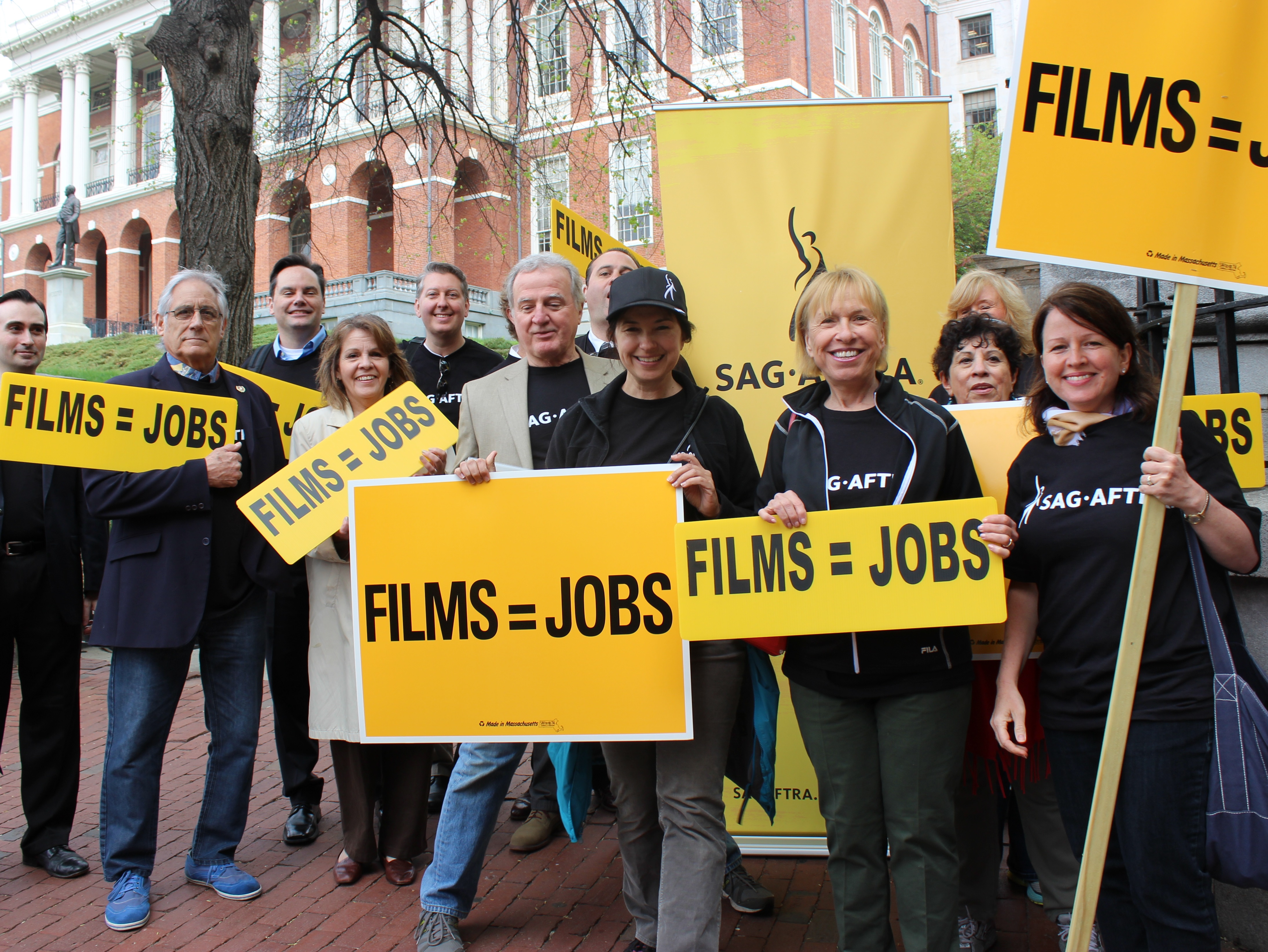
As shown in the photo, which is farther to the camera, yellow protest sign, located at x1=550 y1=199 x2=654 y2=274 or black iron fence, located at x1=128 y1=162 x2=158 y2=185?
black iron fence, located at x1=128 y1=162 x2=158 y2=185

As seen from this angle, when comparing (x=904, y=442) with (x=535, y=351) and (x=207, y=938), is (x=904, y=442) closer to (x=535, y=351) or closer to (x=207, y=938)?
(x=535, y=351)

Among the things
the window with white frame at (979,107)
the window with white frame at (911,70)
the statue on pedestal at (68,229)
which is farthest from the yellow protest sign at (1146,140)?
the window with white frame at (979,107)

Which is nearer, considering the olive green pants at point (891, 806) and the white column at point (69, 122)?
the olive green pants at point (891, 806)

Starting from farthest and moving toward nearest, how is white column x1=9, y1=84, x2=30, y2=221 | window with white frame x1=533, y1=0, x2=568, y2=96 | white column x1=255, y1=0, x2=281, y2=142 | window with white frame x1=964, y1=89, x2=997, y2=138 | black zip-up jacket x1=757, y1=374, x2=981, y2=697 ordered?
1. white column x1=9, y1=84, x2=30, y2=221
2. window with white frame x1=964, y1=89, x2=997, y2=138
3. white column x1=255, y1=0, x2=281, y2=142
4. window with white frame x1=533, y1=0, x2=568, y2=96
5. black zip-up jacket x1=757, y1=374, x2=981, y2=697

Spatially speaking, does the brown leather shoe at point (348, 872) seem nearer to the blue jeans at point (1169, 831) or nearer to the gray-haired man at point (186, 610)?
the gray-haired man at point (186, 610)

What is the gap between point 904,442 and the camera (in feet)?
8.29

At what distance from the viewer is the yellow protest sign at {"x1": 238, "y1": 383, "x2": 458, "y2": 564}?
331cm

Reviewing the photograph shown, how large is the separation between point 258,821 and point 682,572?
3.12m

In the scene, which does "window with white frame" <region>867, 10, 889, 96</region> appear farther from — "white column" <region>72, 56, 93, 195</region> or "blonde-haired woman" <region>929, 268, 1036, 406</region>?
"white column" <region>72, 56, 93, 195</region>

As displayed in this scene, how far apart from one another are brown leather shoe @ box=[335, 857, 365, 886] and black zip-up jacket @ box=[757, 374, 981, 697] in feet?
7.04

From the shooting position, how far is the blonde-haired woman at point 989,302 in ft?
11.8

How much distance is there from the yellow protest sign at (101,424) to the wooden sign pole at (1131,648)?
3248 mm

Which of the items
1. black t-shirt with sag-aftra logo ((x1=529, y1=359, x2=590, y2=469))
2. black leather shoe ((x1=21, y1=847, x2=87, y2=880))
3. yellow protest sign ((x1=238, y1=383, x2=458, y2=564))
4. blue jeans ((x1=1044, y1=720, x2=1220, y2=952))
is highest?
black t-shirt with sag-aftra logo ((x1=529, y1=359, x2=590, y2=469))

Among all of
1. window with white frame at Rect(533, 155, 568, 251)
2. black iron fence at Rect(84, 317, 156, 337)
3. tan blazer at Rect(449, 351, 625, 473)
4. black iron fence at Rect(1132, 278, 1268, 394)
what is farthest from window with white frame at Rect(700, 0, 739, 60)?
black iron fence at Rect(84, 317, 156, 337)
